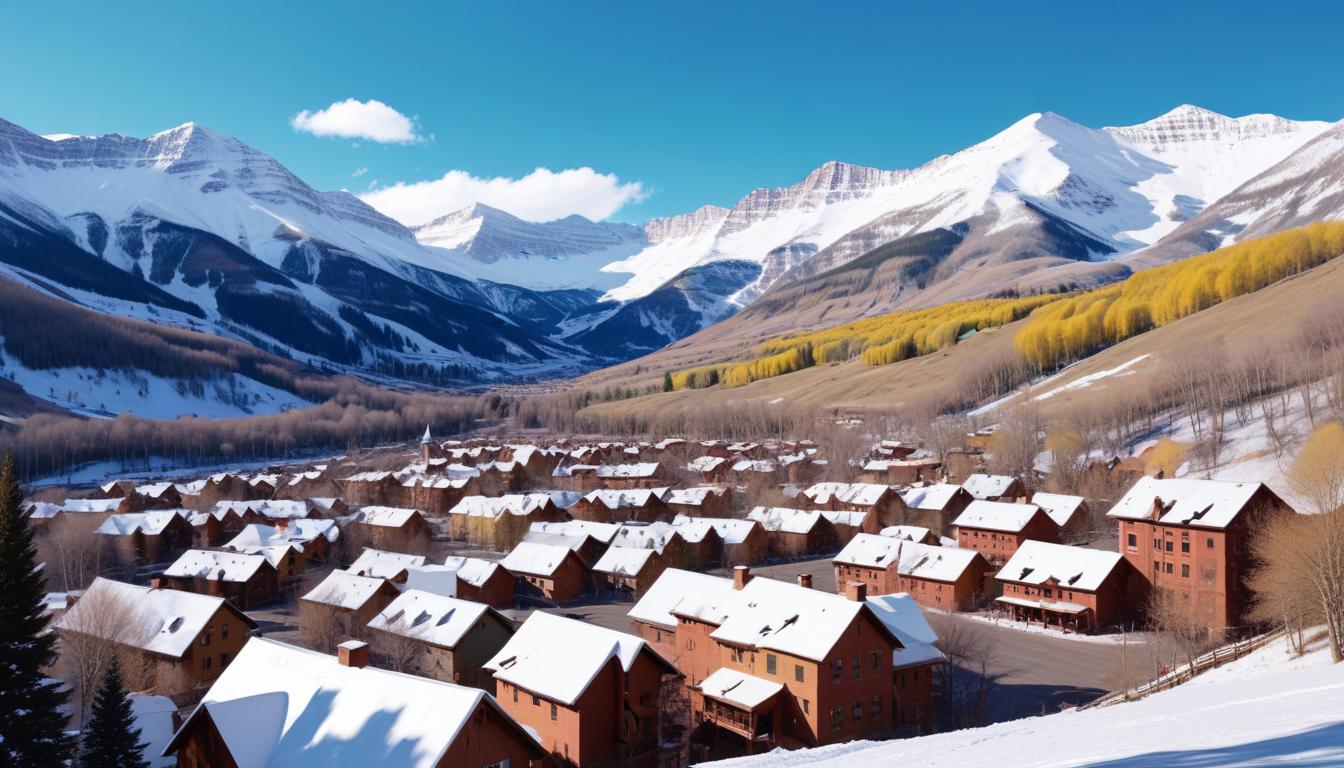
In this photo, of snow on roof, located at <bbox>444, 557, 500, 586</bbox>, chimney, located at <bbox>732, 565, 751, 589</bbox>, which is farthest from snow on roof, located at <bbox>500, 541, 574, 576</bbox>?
chimney, located at <bbox>732, 565, 751, 589</bbox>

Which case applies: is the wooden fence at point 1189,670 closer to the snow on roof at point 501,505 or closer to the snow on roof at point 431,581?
the snow on roof at point 431,581

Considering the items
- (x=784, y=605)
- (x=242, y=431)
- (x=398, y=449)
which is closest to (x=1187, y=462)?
(x=784, y=605)

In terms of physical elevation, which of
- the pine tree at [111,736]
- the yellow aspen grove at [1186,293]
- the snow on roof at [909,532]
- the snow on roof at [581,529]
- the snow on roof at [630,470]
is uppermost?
the yellow aspen grove at [1186,293]

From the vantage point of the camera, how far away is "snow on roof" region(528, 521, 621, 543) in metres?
72.9

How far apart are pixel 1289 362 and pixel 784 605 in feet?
312

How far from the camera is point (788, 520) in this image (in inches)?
3118

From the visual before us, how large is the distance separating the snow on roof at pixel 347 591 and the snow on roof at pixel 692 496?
41108 mm

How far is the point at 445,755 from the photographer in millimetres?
23562

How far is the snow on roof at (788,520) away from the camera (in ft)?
255

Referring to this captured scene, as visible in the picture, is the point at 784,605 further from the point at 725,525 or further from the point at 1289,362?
the point at 1289,362

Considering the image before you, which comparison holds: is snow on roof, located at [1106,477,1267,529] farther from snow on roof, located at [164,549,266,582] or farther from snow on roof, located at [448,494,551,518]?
snow on roof, located at [164,549,266,582]

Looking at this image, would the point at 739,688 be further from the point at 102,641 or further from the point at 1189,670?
the point at 102,641

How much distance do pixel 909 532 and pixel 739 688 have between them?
130ft

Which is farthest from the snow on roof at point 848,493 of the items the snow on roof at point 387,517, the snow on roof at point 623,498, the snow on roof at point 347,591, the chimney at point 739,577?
the snow on roof at point 347,591
